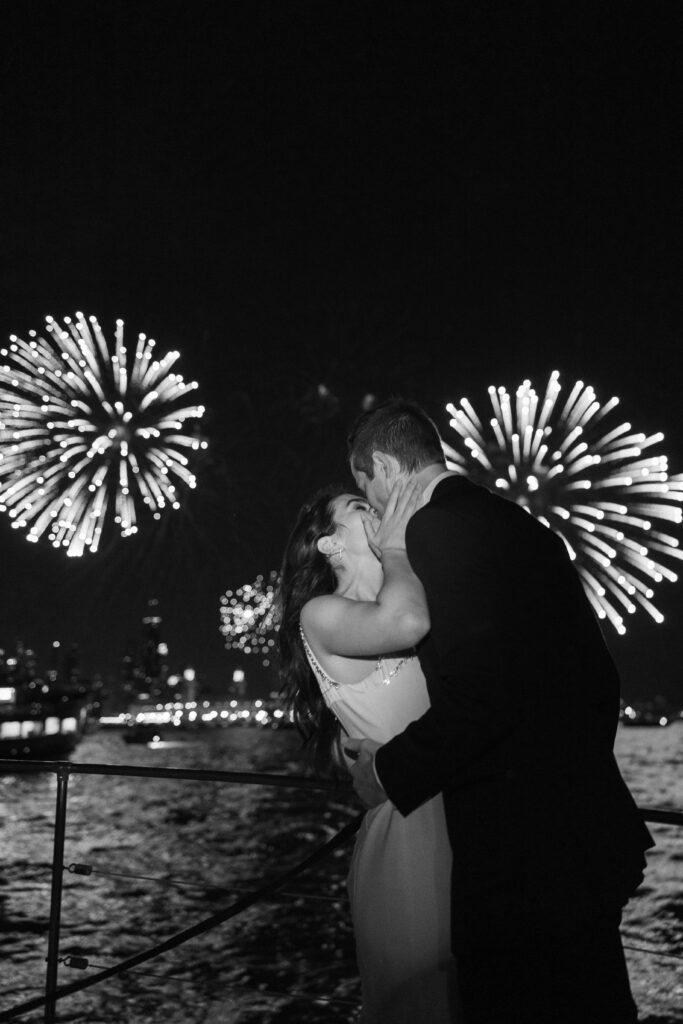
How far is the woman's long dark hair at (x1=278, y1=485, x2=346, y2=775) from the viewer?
393cm

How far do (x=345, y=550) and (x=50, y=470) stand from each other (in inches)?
631

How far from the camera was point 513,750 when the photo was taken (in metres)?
2.77

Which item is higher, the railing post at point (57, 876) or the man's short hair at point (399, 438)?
the man's short hair at point (399, 438)

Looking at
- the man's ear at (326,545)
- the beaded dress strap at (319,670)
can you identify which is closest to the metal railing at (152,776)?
the beaded dress strap at (319,670)

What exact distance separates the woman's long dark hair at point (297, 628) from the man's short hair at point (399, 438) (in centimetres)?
60

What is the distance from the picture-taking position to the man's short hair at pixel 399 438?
3371 mm

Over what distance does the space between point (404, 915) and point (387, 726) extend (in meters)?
0.59

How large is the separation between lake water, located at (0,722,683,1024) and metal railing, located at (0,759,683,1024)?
284 mm

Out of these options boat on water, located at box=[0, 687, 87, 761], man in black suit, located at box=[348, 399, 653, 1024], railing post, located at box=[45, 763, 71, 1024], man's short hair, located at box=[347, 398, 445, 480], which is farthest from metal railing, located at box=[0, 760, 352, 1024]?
boat on water, located at box=[0, 687, 87, 761]

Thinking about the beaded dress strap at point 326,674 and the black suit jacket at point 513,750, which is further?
the beaded dress strap at point 326,674

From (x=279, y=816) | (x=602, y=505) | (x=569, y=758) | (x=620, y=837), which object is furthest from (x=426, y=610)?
(x=279, y=816)

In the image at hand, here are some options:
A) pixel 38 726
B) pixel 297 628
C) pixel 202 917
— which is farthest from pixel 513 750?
pixel 38 726

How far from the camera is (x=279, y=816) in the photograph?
6825 cm

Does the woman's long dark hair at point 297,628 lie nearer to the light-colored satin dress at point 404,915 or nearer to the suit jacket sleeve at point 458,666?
the light-colored satin dress at point 404,915
